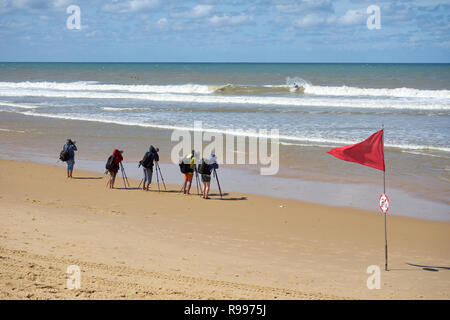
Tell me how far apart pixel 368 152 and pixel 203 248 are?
389 cm

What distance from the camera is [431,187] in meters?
16.3

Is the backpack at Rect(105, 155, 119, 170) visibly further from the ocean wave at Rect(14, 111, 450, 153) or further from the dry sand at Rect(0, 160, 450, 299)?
the ocean wave at Rect(14, 111, 450, 153)

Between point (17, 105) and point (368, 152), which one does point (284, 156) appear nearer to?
point (368, 152)

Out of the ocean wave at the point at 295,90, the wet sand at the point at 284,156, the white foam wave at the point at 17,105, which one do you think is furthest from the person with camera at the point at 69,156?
the ocean wave at the point at 295,90

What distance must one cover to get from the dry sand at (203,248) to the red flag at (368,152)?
1907mm

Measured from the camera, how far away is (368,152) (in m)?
10.5

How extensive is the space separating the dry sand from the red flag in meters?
1.91

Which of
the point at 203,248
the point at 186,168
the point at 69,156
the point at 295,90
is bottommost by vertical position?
the point at 203,248

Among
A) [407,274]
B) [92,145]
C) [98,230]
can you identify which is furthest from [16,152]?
[407,274]

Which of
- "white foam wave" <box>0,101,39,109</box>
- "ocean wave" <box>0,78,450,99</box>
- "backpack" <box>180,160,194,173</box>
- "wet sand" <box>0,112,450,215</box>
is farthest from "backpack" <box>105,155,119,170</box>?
"ocean wave" <box>0,78,450,99</box>

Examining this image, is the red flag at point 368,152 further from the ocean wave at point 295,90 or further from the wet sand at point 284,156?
the ocean wave at point 295,90

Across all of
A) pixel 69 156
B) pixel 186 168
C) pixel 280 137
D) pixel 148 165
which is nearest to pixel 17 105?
pixel 280 137

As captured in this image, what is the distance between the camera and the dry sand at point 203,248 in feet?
27.0
